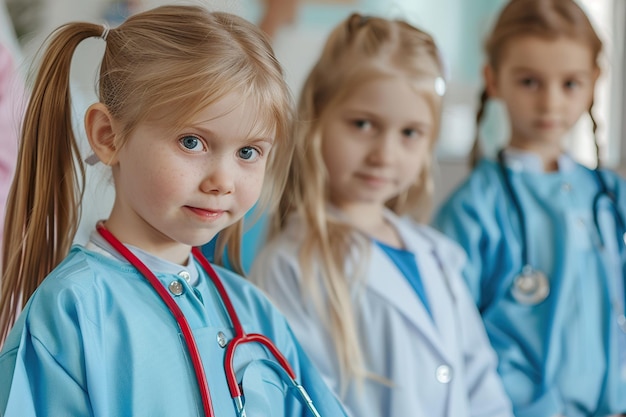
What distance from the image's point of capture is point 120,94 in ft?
2.87

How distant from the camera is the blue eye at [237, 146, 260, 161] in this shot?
900mm

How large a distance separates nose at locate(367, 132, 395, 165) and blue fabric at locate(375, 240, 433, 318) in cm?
14

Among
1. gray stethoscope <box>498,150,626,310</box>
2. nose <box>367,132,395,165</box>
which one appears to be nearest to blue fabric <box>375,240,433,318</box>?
nose <box>367,132,395,165</box>

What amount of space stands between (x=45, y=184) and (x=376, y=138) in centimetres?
58

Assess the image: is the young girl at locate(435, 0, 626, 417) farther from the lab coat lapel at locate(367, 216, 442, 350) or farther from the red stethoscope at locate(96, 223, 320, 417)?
the red stethoscope at locate(96, 223, 320, 417)

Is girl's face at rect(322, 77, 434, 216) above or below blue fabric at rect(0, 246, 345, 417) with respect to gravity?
above

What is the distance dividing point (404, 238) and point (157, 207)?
2.16 ft

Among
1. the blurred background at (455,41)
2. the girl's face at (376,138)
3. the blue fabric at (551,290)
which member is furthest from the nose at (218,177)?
the blurred background at (455,41)

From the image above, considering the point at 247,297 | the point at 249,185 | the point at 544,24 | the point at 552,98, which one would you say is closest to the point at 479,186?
the point at 552,98

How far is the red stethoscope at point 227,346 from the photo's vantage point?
2.86 feet

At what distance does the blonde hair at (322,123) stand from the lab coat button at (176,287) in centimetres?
40

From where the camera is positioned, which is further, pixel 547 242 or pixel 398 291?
pixel 547 242

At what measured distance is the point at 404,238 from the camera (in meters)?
1.47

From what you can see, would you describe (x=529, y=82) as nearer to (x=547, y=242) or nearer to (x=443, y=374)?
(x=547, y=242)
